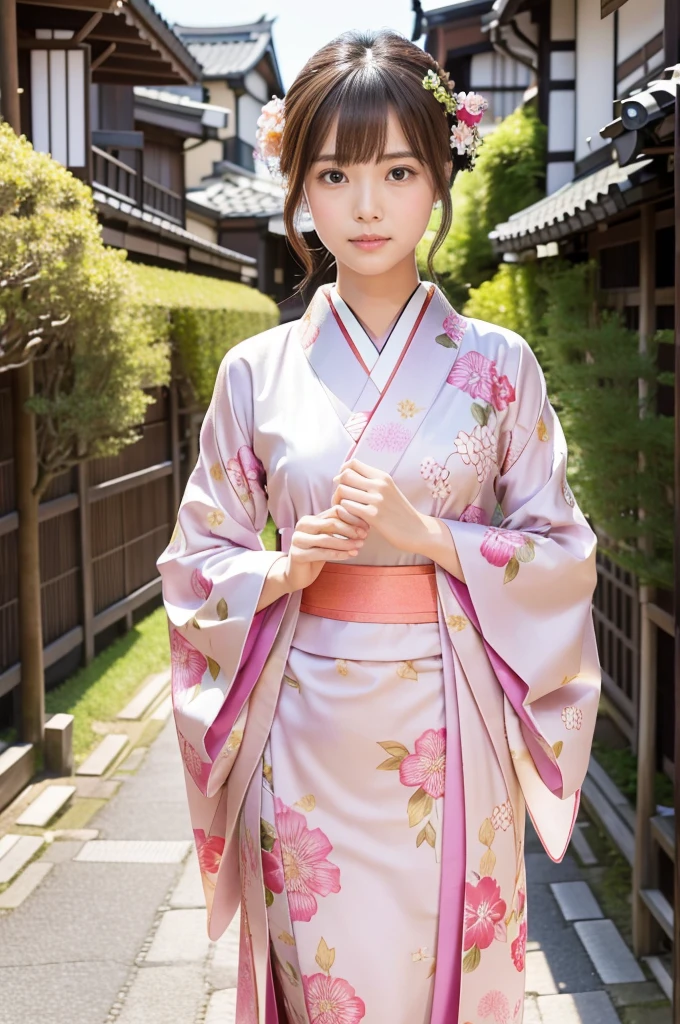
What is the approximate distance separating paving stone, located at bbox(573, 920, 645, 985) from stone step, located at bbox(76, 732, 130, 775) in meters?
3.62

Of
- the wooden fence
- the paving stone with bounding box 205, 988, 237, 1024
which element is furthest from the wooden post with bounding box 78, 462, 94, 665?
the paving stone with bounding box 205, 988, 237, 1024

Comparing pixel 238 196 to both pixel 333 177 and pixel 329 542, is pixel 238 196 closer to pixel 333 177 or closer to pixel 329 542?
pixel 333 177

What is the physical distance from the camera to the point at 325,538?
2498mm

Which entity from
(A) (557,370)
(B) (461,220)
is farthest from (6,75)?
(B) (461,220)

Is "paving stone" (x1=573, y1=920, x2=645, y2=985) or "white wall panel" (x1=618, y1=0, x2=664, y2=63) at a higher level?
"white wall panel" (x1=618, y1=0, x2=664, y2=63)

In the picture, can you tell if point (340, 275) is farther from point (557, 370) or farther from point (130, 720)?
point (130, 720)

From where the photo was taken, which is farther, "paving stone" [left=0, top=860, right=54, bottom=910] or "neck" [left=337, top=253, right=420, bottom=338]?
"paving stone" [left=0, top=860, right=54, bottom=910]

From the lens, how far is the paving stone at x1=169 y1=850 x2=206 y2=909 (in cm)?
561

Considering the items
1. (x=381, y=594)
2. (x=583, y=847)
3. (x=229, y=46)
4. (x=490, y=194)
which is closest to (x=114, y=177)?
(x=490, y=194)

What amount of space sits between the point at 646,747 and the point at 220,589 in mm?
3196

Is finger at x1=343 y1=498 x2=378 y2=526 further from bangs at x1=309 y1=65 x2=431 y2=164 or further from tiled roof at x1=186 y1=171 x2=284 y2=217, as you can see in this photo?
tiled roof at x1=186 y1=171 x2=284 y2=217

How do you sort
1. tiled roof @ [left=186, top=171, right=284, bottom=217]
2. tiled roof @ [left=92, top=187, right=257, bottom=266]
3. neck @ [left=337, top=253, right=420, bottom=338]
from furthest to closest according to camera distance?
tiled roof @ [left=186, top=171, right=284, bottom=217] → tiled roof @ [left=92, top=187, right=257, bottom=266] → neck @ [left=337, top=253, right=420, bottom=338]

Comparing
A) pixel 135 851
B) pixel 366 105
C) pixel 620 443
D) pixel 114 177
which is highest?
pixel 114 177

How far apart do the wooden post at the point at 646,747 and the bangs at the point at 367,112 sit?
317 cm
